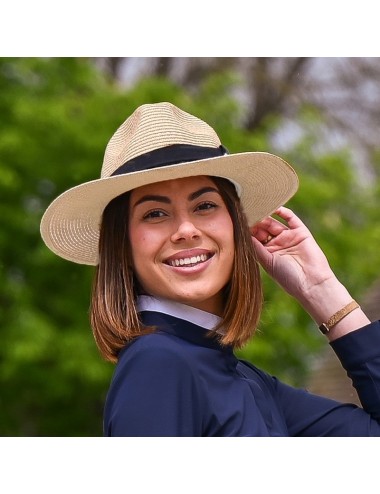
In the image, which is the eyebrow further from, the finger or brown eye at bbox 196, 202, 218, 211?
the finger

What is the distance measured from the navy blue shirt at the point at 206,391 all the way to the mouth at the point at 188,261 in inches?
3.2

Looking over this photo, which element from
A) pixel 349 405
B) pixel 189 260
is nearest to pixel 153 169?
pixel 189 260

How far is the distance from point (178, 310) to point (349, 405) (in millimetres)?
410

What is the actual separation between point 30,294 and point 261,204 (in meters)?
5.53

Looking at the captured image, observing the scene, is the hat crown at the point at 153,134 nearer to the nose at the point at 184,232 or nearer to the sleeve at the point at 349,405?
the nose at the point at 184,232

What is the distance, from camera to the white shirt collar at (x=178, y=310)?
1.42m

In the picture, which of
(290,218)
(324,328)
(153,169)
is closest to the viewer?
(153,169)

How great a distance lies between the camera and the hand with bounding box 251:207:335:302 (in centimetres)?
163

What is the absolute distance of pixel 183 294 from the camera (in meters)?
1.41

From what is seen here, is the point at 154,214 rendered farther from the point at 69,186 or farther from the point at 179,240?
the point at 69,186

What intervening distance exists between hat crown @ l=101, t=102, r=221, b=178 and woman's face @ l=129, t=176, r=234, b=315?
0.21 feet

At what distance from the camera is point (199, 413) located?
4.17 ft
